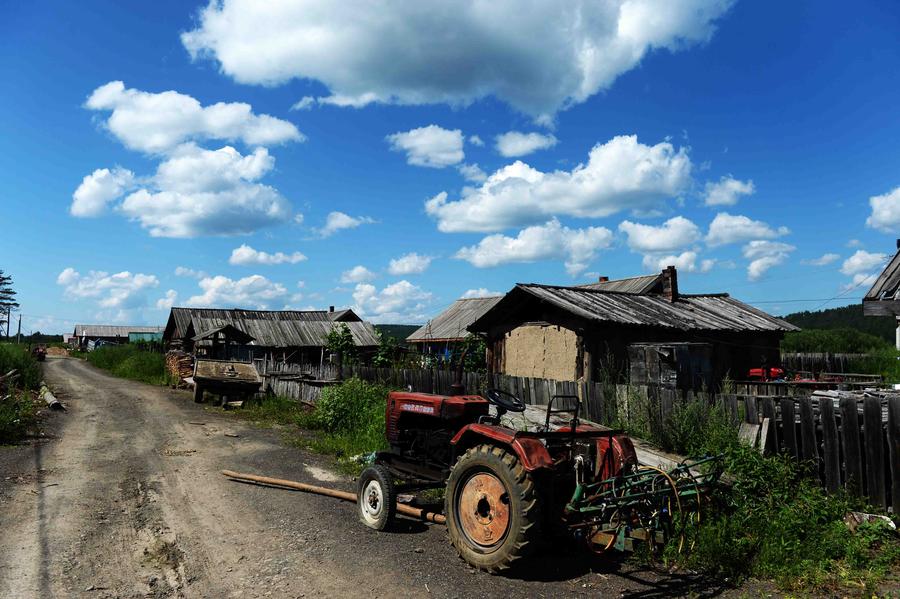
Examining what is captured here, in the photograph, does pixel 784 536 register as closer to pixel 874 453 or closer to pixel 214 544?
pixel 874 453

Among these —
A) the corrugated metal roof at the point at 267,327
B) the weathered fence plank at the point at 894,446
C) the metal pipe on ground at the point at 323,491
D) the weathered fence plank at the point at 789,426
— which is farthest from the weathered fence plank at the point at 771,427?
the corrugated metal roof at the point at 267,327

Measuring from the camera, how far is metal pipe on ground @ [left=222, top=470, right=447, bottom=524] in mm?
5895

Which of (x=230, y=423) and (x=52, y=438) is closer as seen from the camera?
(x=52, y=438)

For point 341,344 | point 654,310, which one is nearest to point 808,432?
point 654,310

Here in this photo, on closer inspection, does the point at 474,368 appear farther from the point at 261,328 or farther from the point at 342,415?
the point at 261,328

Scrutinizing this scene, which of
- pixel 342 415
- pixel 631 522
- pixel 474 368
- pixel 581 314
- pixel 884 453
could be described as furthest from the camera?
pixel 474 368

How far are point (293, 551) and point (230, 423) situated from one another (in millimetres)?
9278

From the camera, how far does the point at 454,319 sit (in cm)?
3531

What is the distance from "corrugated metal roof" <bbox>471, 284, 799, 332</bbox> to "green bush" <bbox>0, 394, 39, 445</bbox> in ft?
35.9

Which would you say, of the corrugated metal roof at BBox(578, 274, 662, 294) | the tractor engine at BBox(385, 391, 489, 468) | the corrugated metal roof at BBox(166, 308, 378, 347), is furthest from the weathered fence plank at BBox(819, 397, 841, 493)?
the corrugated metal roof at BBox(166, 308, 378, 347)

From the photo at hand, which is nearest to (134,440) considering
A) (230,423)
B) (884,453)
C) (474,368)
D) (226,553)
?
(230,423)

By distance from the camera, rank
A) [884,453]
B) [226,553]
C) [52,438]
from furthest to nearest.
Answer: [52,438], [884,453], [226,553]

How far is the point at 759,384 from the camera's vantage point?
13.7 meters

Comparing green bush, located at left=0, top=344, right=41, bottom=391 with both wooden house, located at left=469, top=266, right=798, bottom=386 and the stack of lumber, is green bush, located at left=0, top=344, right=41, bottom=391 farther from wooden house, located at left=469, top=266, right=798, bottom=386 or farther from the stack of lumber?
wooden house, located at left=469, top=266, right=798, bottom=386
